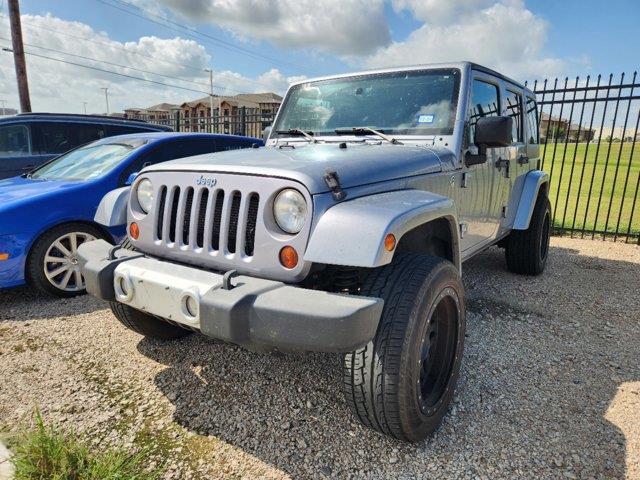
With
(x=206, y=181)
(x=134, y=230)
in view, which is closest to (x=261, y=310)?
(x=206, y=181)

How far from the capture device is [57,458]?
1.90 m

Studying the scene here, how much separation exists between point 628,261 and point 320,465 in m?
5.53

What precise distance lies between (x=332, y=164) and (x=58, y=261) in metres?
3.14

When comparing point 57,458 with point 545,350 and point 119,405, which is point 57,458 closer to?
point 119,405

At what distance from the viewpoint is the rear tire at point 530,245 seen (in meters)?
4.73

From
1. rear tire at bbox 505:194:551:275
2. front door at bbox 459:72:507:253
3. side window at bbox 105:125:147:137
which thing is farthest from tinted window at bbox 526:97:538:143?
side window at bbox 105:125:147:137

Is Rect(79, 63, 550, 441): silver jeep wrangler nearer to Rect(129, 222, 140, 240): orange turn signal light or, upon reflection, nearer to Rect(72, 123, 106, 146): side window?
Rect(129, 222, 140, 240): orange turn signal light

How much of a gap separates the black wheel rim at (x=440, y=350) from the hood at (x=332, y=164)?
761 mm

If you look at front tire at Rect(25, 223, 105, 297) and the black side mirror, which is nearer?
the black side mirror

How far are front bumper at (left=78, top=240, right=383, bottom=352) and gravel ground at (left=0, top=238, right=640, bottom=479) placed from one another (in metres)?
0.70

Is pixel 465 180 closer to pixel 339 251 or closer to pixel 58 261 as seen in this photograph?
pixel 339 251

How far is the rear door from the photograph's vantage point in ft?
20.6

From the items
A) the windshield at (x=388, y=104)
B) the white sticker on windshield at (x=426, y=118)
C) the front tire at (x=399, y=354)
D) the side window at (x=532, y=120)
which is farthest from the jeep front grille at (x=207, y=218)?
the side window at (x=532, y=120)

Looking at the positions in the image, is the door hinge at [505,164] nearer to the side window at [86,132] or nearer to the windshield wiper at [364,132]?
the windshield wiper at [364,132]
